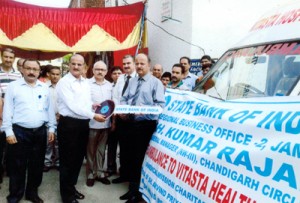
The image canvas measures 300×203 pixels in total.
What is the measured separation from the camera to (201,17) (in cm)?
704

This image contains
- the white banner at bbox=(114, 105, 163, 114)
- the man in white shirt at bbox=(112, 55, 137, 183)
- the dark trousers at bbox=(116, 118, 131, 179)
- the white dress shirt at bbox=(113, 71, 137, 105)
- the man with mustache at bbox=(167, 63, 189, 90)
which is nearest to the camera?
the white banner at bbox=(114, 105, 163, 114)

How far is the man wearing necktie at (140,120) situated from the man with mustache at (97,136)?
78 cm

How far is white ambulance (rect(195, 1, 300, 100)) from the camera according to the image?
2.82 m

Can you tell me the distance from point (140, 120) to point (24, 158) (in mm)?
1549

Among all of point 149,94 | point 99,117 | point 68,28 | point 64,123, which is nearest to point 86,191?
point 64,123

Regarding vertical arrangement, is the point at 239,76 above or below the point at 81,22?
below

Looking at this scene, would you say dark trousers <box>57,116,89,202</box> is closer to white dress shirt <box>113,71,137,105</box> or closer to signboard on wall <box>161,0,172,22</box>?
white dress shirt <box>113,71,137,105</box>

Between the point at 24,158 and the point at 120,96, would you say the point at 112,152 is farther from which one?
the point at 24,158

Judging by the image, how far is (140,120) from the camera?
3789 millimetres

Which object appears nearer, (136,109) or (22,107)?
(136,109)

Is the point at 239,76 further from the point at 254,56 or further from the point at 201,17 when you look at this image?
the point at 201,17

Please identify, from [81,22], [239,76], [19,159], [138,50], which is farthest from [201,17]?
[19,159]

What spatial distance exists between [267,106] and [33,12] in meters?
6.70

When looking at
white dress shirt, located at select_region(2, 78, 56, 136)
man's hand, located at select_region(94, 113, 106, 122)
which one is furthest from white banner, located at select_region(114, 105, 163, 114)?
white dress shirt, located at select_region(2, 78, 56, 136)
